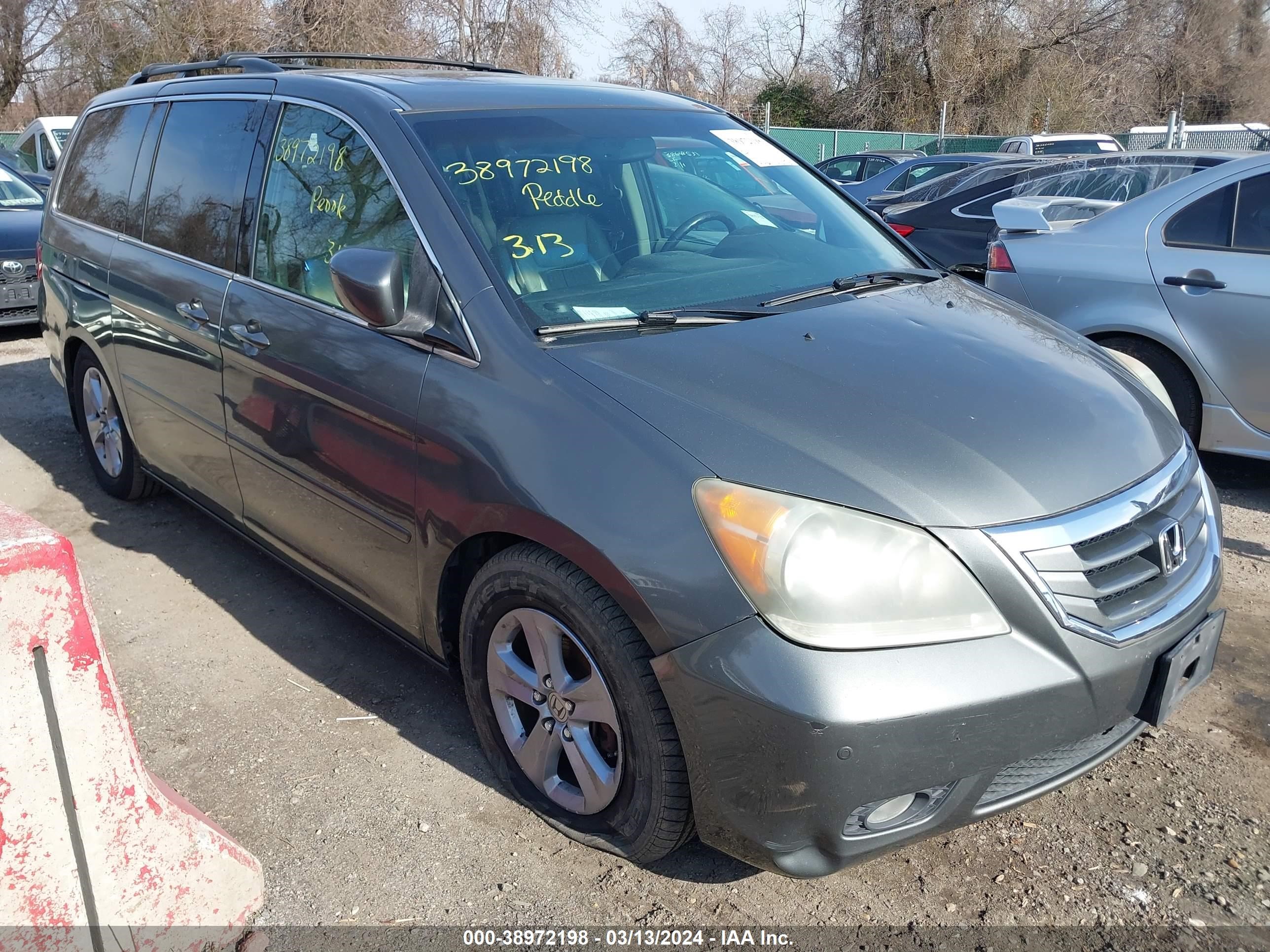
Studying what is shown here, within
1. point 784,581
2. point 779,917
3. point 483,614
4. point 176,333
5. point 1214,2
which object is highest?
point 1214,2

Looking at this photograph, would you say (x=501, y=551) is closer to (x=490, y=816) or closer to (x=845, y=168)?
(x=490, y=816)

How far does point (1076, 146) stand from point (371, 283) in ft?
59.7

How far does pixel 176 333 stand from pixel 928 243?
18.6 ft

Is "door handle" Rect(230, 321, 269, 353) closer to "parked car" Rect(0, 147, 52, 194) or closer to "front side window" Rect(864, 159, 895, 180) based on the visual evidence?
"parked car" Rect(0, 147, 52, 194)

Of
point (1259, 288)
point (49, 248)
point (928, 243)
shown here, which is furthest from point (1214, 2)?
point (49, 248)

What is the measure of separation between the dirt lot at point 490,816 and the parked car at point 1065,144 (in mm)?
15507

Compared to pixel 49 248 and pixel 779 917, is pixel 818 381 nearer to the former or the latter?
pixel 779 917

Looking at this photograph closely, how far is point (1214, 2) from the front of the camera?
1421 inches

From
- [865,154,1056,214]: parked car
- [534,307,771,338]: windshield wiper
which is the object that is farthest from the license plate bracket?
[865,154,1056,214]: parked car

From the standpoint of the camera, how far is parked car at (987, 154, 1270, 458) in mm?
4801

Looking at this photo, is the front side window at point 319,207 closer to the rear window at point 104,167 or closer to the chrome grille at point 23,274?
the rear window at point 104,167

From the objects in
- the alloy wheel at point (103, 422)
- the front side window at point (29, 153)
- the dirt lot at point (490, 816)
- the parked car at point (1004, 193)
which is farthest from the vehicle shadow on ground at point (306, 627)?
the front side window at point (29, 153)


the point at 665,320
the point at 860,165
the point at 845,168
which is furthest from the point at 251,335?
the point at 845,168

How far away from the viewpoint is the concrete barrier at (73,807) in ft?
6.43
